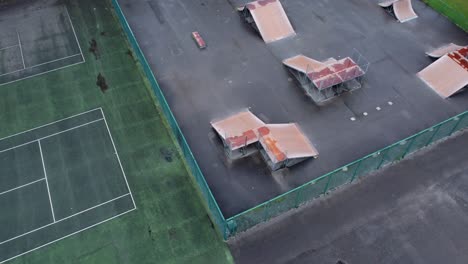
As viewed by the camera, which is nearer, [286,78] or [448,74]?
[448,74]

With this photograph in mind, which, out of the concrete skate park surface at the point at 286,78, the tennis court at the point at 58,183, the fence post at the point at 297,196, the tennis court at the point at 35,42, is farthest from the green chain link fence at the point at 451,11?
the tennis court at the point at 35,42

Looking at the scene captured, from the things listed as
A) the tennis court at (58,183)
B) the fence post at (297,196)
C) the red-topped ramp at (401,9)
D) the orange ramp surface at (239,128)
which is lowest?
the tennis court at (58,183)

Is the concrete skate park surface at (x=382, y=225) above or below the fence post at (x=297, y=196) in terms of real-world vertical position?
below

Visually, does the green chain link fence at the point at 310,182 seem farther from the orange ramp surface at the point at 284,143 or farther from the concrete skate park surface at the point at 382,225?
the orange ramp surface at the point at 284,143

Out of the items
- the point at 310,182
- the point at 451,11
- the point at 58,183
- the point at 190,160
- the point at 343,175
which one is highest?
the point at 451,11

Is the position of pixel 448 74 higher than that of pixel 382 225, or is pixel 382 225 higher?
pixel 448 74

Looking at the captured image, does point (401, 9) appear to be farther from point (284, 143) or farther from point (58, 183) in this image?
point (58, 183)

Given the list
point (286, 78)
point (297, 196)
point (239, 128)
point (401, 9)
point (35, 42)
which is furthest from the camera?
point (35, 42)

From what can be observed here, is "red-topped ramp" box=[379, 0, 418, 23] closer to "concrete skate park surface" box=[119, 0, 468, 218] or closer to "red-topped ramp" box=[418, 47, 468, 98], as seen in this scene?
"concrete skate park surface" box=[119, 0, 468, 218]

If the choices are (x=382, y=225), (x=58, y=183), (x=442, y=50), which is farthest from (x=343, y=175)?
(x=58, y=183)
